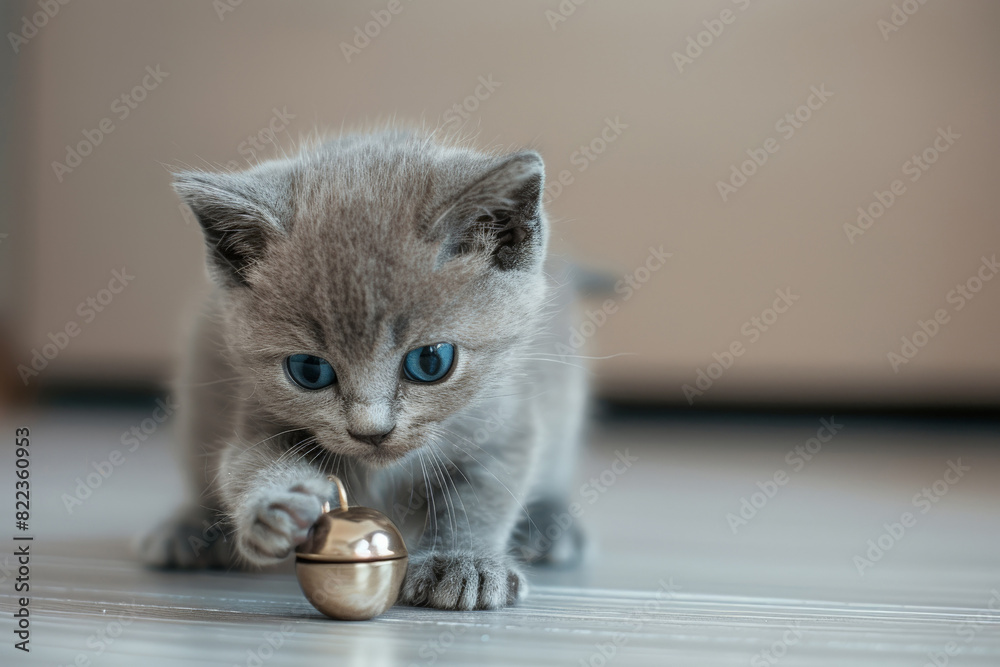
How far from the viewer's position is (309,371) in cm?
117

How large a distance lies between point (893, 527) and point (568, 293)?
0.92 metres

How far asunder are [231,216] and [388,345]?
32 cm

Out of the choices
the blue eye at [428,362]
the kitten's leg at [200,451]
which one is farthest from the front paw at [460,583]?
the kitten's leg at [200,451]

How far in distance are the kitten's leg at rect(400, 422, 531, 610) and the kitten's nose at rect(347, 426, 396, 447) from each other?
0.53 feet

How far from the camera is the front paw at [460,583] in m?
1.18

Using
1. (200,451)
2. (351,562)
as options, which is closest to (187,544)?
(200,451)

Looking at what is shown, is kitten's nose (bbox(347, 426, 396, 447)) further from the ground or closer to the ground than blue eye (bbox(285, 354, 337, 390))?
closer to the ground

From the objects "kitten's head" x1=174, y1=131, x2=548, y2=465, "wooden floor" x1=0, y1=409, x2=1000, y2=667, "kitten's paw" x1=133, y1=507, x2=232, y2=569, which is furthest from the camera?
"kitten's paw" x1=133, y1=507, x2=232, y2=569

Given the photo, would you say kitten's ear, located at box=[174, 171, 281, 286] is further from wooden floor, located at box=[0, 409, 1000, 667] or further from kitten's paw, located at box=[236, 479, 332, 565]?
wooden floor, located at box=[0, 409, 1000, 667]

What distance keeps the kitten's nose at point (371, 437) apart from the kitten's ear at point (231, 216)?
32 cm

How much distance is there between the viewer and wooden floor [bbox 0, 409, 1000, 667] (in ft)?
3.22

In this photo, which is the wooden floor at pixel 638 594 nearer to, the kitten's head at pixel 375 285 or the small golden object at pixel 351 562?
the small golden object at pixel 351 562

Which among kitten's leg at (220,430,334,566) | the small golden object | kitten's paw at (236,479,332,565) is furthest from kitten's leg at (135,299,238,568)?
the small golden object

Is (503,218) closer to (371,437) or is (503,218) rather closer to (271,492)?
(371,437)
